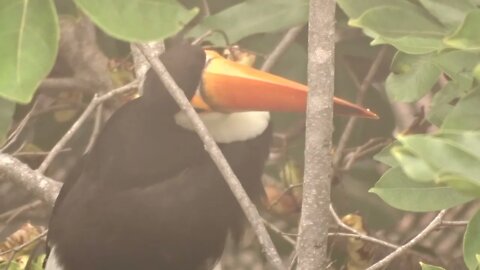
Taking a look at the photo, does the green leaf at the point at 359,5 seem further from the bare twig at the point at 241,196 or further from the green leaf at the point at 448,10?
the bare twig at the point at 241,196

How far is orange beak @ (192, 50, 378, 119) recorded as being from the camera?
1.04 metres

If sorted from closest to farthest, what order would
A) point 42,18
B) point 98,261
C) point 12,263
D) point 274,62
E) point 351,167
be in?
1. point 42,18
2. point 12,263
3. point 98,261
4. point 274,62
5. point 351,167

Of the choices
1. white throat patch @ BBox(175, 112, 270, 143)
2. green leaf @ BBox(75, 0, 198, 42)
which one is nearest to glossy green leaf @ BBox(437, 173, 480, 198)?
green leaf @ BBox(75, 0, 198, 42)

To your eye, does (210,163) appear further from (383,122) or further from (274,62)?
(383,122)

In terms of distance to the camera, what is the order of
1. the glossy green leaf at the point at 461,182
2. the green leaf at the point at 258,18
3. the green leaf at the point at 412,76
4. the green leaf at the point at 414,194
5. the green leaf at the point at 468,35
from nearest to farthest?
the glossy green leaf at the point at 461,182 → the green leaf at the point at 468,35 → the green leaf at the point at 414,194 → the green leaf at the point at 412,76 → the green leaf at the point at 258,18

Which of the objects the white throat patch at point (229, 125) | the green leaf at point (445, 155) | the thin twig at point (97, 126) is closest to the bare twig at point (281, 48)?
the white throat patch at point (229, 125)

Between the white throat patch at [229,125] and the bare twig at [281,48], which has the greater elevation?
the bare twig at [281,48]

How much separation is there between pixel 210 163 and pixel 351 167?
1.01 ft

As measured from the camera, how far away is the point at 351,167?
4.62ft

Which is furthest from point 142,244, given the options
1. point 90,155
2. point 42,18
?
point 42,18

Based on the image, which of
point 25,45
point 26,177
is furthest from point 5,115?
point 25,45

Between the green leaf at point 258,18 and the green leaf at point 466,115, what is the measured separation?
346 millimetres

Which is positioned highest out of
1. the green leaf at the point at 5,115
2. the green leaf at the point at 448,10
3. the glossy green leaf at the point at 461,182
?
the glossy green leaf at the point at 461,182

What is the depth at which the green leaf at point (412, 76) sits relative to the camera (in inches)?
36.9
